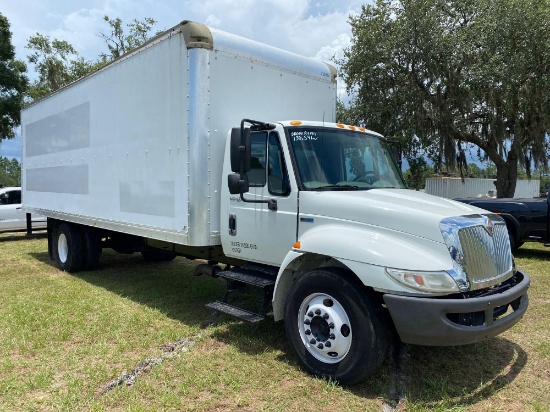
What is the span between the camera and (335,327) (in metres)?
3.98

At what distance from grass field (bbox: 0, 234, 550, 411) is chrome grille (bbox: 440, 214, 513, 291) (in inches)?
40.0

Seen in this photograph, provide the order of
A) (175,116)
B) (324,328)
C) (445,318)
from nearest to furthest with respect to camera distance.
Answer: (445,318) → (324,328) → (175,116)

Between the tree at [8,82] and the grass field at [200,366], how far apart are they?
718 inches

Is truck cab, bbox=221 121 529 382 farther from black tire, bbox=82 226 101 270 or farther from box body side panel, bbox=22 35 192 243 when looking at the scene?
black tire, bbox=82 226 101 270

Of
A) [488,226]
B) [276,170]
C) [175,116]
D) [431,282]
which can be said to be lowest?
[431,282]

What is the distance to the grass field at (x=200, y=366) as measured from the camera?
3.78 m

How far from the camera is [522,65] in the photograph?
1391 centimetres

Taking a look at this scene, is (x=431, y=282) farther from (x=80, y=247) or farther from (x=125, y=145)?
(x=80, y=247)

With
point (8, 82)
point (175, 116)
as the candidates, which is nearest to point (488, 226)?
point (175, 116)

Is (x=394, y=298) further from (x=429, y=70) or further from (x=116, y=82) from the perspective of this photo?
(x=429, y=70)

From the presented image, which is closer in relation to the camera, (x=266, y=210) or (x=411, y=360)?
(x=411, y=360)

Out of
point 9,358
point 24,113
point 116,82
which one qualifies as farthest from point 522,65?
point 9,358

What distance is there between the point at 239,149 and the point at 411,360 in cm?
275

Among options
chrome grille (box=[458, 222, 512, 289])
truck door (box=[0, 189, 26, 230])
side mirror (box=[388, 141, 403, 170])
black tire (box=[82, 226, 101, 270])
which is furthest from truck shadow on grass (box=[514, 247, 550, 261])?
truck door (box=[0, 189, 26, 230])
